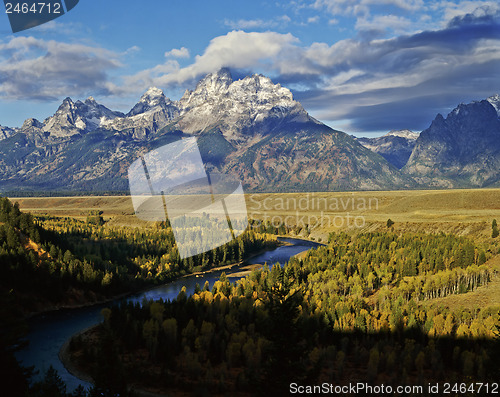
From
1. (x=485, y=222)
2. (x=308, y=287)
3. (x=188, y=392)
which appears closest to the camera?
(x=188, y=392)

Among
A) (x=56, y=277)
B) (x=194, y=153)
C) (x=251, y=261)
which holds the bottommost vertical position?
(x=251, y=261)

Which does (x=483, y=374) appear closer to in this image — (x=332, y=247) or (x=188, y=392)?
(x=188, y=392)

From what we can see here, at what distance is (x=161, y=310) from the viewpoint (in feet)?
236

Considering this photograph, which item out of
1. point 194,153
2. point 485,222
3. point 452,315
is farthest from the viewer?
point 485,222

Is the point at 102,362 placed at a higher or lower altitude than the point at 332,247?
higher

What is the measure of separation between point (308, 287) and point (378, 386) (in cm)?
4121

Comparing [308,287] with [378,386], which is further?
[308,287]

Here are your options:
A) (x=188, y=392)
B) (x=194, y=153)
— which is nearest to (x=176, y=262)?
(x=188, y=392)

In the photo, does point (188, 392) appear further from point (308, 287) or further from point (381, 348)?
point (308, 287)

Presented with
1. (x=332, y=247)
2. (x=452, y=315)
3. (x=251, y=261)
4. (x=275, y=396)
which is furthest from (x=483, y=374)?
(x=251, y=261)

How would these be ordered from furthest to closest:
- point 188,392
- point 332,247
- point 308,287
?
point 332,247
point 308,287
point 188,392

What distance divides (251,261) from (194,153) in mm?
126628

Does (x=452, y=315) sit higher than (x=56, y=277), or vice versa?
(x=56, y=277)

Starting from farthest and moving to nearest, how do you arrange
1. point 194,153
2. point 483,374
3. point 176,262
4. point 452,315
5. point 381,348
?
point 176,262 < point 452,315 < point 381,348 < point 483,374 < point 194,153
